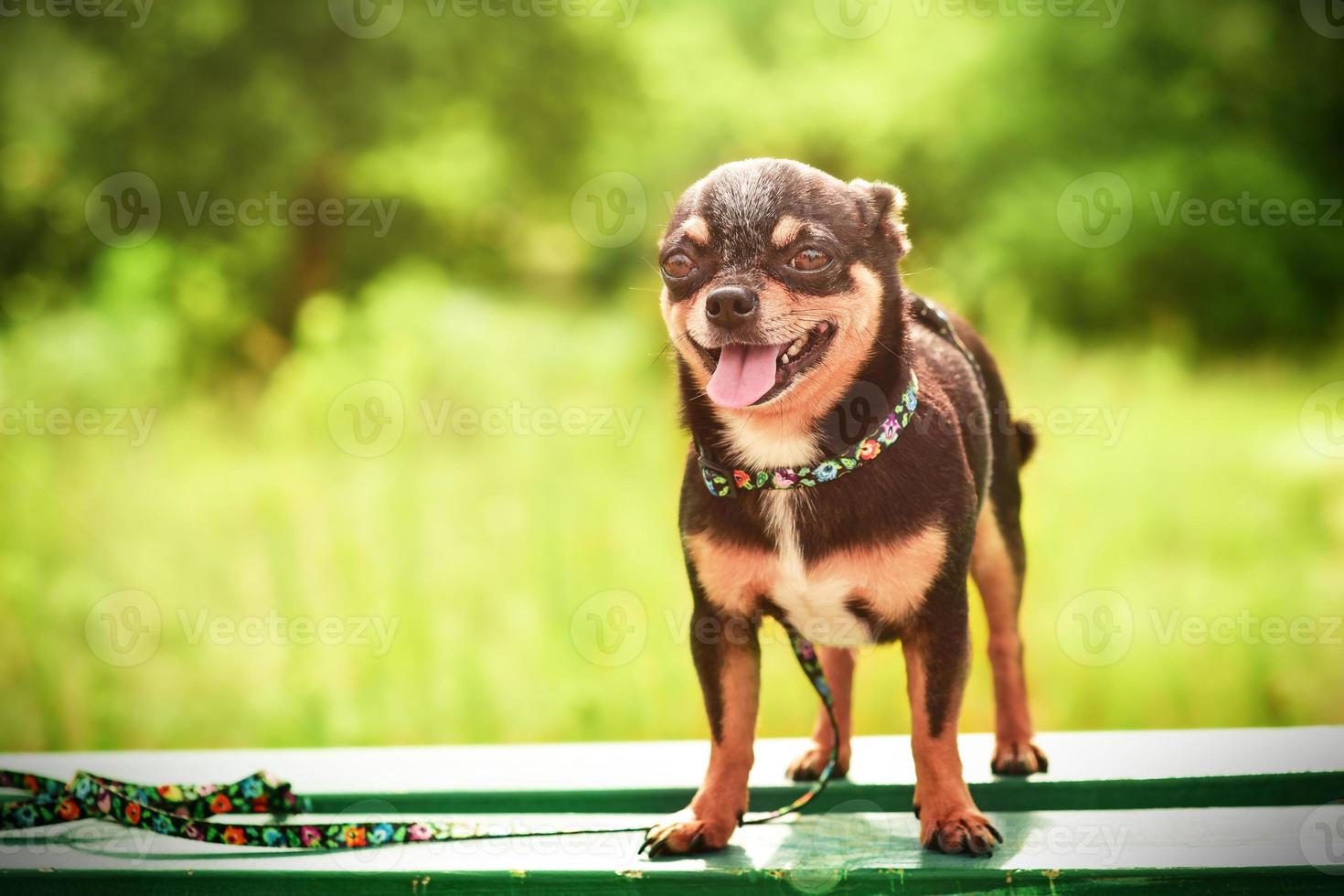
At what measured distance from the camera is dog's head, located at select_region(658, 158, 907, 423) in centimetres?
184

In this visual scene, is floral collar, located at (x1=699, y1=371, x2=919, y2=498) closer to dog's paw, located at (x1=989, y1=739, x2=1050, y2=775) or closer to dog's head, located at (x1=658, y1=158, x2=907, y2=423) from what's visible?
dog's head, located at (x1=658, y1=158, x2=907, y2=423)

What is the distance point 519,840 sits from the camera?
7.34 ft

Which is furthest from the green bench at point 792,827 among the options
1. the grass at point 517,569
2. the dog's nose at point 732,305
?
the grass at point 517,569

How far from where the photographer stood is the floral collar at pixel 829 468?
193 centimetres

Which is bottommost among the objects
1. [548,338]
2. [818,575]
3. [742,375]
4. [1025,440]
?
[818,575]

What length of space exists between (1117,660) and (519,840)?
332cm

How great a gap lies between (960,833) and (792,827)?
0.38 meters

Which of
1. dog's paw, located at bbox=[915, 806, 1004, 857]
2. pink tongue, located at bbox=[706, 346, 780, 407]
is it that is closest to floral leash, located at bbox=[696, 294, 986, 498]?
pink tongue, located at bbox=[706, 346, 780, 407]

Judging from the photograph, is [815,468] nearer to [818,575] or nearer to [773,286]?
[818,575]

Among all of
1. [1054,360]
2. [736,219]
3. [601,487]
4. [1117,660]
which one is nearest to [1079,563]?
[1117,660]

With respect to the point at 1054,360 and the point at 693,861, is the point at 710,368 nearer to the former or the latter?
the point at 693,861

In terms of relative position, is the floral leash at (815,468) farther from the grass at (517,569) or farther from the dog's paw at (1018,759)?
the grass at (517,569)

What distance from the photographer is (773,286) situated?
184 cm

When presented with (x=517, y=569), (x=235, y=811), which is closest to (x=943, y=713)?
(x=235, y=811)
